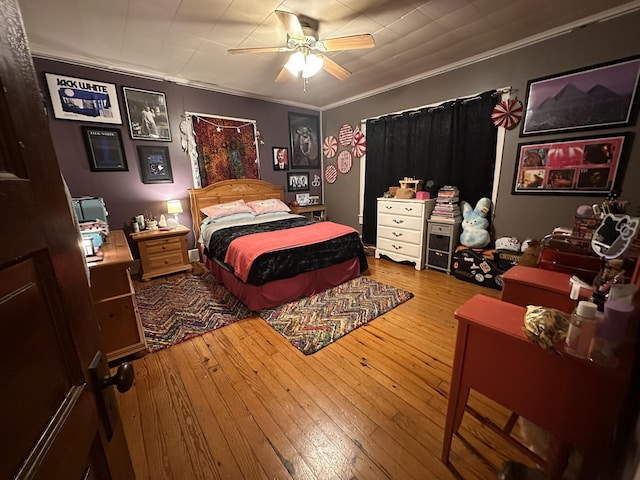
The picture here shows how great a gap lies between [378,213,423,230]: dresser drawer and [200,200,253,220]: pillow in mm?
2031

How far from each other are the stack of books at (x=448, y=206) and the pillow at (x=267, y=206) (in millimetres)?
2333

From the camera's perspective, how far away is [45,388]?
429mm

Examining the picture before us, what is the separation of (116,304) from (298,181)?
3.69 m

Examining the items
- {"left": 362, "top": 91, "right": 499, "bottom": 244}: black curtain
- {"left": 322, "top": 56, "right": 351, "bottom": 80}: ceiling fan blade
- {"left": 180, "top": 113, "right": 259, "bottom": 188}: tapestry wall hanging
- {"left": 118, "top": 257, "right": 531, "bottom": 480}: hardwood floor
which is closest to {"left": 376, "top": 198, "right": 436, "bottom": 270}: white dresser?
{"left": 362, "top": 91, "right": 499, "bottom": 244}: black curtain

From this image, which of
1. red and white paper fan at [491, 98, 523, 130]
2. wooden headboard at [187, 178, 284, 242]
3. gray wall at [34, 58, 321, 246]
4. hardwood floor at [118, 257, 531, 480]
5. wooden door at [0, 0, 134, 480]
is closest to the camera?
wooden door at [0, 0, 134, 480]

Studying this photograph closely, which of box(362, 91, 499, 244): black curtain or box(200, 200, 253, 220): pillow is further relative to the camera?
box(200, 200, 253, 220): pillow

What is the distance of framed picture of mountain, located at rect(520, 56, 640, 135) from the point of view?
88.9 inches

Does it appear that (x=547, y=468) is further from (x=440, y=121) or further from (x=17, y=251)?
(x=440, y=121)

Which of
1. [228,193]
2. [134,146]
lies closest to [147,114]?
[134,146]

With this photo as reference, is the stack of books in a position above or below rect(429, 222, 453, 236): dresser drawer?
above

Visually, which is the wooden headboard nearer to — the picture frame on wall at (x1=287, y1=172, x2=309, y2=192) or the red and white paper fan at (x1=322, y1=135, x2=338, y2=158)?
the picture frame on wall at (x1=287, y1=172, x2=309, y2=192)

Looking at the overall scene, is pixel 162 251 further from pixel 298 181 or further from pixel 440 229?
pixel 440 229

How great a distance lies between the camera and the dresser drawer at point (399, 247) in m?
3.63

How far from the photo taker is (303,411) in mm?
1515
